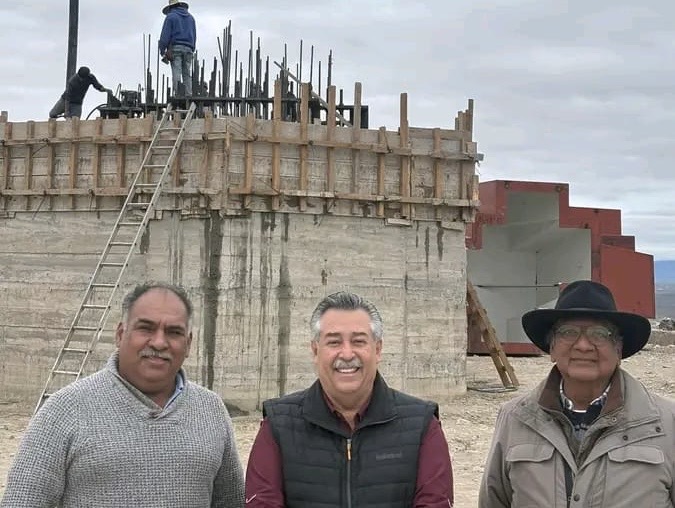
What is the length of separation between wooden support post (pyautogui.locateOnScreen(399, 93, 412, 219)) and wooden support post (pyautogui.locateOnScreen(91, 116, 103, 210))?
15.8 feet

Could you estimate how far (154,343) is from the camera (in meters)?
2.87

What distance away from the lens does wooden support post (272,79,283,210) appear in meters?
11.5

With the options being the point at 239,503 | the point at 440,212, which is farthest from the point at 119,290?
the point at 239,503

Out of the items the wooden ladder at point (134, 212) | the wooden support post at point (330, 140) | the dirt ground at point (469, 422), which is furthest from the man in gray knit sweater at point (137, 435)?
the wooden support post at point (330, 140)

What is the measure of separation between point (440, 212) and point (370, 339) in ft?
32.3

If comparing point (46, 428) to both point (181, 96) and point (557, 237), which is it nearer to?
point (181, 96)

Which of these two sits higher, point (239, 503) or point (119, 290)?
point (119, 290)

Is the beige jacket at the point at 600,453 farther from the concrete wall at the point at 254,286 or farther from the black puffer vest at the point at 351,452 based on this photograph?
the concrete wall at the point at 254,286

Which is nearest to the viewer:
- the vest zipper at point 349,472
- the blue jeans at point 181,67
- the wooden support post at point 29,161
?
the vest zipper at point 349,472

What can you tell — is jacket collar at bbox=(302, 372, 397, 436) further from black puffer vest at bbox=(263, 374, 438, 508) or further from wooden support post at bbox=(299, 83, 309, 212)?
wooden support post at bbox=(299, 83, 309, 212)

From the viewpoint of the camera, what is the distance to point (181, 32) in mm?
12711

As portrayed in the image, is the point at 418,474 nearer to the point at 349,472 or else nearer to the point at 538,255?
the point at 349,472

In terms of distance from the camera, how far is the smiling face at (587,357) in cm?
310

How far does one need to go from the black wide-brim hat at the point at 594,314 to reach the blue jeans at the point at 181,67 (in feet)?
34.9
